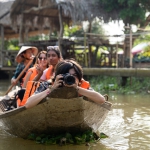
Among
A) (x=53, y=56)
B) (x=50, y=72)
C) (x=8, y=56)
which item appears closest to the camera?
(x=53, y=56)

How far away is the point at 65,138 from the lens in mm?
3684

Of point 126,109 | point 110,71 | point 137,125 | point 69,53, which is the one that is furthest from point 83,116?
point 69,53

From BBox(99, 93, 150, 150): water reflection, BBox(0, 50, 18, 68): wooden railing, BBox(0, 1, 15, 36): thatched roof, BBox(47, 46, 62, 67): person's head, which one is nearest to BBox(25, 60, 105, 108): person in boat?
BBox(99, 93, 150, 150): water reflection

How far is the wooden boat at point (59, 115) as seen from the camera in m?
3.30

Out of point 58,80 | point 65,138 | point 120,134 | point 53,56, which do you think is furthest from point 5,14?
point 58,80

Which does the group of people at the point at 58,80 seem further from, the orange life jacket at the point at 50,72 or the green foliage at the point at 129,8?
the green foliage at the point at 129,8

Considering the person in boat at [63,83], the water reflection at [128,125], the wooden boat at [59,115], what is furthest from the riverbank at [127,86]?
the person in boat at [63,83]

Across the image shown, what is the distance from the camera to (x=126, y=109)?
654 centimetres

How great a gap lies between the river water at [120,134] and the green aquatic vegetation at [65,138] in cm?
5

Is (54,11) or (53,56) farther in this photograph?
(54,11)

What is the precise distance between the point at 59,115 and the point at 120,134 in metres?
1.28

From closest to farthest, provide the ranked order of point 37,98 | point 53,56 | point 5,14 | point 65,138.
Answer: point 37,98 < point 65,138 < point 53,56 < point 5,14

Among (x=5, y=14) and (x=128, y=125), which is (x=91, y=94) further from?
(x=5, y=14)

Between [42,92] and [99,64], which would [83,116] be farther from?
[99,64]
